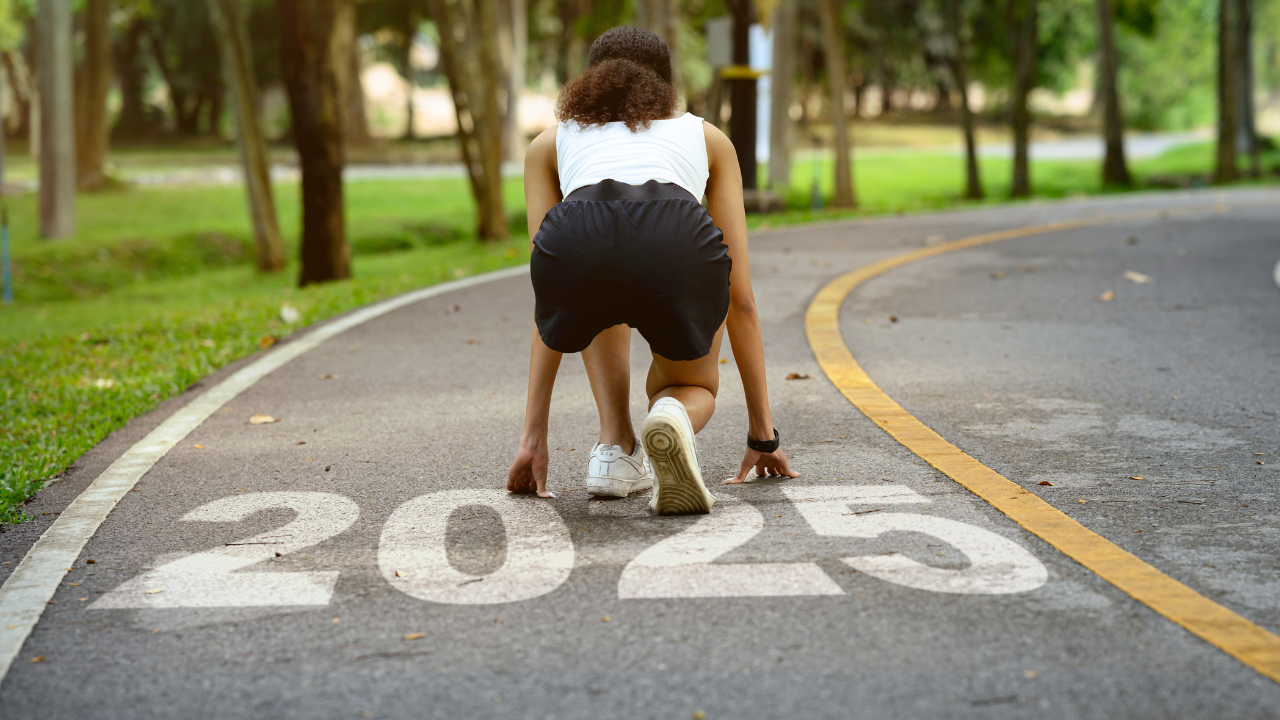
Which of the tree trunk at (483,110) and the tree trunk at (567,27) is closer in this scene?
the tree trunk at (483,110)

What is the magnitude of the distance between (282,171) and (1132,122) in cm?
4871

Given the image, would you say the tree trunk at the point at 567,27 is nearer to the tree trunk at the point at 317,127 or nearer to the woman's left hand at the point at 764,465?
the tree trunk at the point at 317,127

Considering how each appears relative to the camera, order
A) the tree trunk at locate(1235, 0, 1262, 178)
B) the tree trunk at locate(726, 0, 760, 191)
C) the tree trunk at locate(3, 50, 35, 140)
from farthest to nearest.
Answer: the tree trunk at locate(3, 50, 35, 140) → the tree trunk at locate(1235, 0, 1262, 178) → the tree trunk at locate(726, 0, 760, 191)

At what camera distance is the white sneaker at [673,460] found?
12.1 feet

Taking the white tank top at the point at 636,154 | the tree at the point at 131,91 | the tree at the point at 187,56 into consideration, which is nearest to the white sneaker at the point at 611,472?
the white tank top at the point at 636,154

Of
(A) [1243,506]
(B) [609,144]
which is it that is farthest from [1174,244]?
(B) [609,144]

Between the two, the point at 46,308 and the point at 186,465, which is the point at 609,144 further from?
the point at 46,308

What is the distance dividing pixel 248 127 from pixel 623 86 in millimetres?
12625

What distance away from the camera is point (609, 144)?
392cm

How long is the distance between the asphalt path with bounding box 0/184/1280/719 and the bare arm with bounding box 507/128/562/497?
0.13 m

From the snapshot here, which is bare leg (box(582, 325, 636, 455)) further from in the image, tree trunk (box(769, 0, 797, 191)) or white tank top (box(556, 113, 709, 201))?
tree trunk (box(769, 0, 797, 191))

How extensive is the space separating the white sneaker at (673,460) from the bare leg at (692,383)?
0.32 feet

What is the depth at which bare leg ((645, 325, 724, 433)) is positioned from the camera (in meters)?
4.03

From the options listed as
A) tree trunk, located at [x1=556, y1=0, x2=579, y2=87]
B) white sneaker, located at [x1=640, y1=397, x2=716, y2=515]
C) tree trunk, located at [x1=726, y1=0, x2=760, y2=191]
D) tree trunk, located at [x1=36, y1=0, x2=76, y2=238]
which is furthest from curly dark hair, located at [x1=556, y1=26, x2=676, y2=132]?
tree trunk, located at [x1=556, y1=0, x2=579, y2=87]
